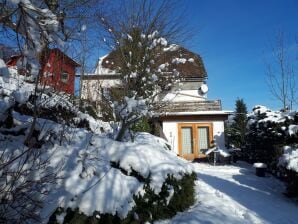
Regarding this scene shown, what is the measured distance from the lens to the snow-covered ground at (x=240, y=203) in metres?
5.52

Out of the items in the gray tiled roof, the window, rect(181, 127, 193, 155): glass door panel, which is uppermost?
the gray tiled roof

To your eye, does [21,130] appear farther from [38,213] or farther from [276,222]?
[276,222]

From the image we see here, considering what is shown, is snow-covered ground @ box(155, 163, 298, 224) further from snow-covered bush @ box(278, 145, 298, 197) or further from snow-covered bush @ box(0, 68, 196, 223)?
snow-covered bush @ box(0, 68, 196, 223)

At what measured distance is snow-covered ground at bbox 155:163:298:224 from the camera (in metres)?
5.52

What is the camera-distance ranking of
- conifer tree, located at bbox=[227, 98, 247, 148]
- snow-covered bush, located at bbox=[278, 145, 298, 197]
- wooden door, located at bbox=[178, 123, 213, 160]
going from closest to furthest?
snow-covered bush, located at bbox=[278, 145, 298, 197] → wooden door, located at bbox=[178, 123, 213, 160] → conifer tree, located at bbox=[227, 98, 247, 148]

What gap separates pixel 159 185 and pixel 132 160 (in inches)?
22.3

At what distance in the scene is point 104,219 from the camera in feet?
13.8

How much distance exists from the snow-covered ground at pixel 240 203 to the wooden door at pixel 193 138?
641 cm

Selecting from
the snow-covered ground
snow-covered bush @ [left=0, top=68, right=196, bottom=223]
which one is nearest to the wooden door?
the snow-covered ground

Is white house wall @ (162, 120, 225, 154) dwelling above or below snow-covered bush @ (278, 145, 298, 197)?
above

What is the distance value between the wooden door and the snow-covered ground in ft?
21.0

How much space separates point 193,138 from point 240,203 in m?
10.4

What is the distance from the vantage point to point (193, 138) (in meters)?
17.8

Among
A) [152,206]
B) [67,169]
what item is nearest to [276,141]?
[152,206]
